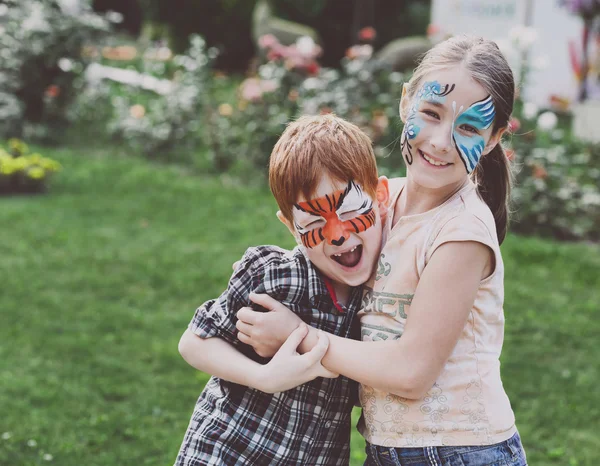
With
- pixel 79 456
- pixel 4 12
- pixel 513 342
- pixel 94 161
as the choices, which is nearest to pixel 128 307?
pixel 79 456

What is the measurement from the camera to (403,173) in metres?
6.87

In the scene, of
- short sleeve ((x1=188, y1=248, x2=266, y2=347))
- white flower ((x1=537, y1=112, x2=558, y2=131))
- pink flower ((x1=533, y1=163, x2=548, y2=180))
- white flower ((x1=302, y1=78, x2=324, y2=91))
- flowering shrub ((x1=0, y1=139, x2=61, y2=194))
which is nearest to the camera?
short sleeve ((x1=188, y1=248, x2=266, y2=347))

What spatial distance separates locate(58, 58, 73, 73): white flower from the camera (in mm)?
9617

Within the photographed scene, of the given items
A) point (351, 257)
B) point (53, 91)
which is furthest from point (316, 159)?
point (53, 91)

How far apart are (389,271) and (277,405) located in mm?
445

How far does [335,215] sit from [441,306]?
0.35 meters

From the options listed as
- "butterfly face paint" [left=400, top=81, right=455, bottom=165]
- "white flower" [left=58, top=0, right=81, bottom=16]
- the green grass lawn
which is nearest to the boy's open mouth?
"butterfly face paint" [left=400, top=81, right=455, bottom=165]

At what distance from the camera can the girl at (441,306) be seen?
177cm

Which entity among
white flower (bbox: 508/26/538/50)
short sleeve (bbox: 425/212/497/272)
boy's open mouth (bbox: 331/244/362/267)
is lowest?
white flower (bbox: 508/26/538/50)

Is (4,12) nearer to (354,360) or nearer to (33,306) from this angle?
(33,306)

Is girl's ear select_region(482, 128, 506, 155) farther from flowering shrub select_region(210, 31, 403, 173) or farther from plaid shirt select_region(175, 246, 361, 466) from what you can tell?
flowering shrub select_region(210, 31, 403, 173)

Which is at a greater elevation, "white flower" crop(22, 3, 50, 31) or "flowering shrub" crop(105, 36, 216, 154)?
"white flower" crop(22, 3, 50, 31)

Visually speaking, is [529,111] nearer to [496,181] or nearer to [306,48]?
[306,48]

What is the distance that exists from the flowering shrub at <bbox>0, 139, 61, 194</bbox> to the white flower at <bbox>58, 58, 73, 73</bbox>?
7.34 ft
